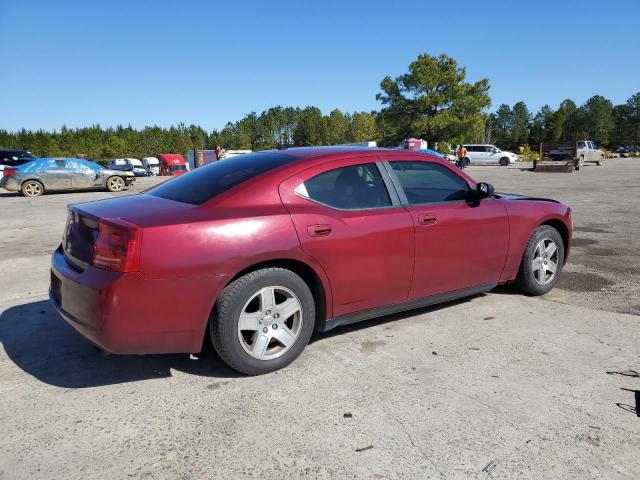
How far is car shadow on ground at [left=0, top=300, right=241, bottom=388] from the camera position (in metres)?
3.27

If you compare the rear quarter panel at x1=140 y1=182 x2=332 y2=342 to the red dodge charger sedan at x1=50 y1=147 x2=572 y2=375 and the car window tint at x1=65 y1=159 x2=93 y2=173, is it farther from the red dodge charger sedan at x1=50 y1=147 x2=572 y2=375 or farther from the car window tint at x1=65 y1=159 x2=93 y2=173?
the car window tint at x1=65 y1=159 x2=93 y2=173

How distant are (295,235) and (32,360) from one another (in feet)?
6.76

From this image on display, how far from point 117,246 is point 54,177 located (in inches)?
689

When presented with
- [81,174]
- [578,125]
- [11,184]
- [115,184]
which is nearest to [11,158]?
[11,184]

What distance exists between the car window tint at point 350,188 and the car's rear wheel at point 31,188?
17538 millimetres

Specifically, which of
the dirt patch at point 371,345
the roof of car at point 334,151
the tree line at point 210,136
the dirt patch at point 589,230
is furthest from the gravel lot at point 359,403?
the tree line at point 210,136

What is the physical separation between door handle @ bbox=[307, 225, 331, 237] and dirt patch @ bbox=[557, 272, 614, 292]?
3.13m

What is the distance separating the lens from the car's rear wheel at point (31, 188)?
58.1ft

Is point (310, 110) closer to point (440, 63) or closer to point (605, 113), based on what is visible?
Result: point (440, 63)

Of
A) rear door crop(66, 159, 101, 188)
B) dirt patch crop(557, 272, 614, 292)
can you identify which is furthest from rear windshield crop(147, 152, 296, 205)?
rear door crop(66, 159, 101, 188)

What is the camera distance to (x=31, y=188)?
1786 centimetres

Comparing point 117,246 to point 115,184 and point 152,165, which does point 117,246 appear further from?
point 152,165

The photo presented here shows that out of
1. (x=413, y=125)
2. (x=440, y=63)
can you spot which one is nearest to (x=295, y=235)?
(x=413, y=125)

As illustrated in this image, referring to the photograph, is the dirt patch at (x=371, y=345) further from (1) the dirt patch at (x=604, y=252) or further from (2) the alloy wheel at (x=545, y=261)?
(1) the dirt patch at (x=604, y=252)
